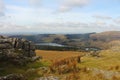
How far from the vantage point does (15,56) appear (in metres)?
39.0

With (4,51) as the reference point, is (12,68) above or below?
below

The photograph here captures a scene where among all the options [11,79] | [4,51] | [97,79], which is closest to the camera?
[11,79]

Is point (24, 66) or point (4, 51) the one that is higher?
point (4, 51)

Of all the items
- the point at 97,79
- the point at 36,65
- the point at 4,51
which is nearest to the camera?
the point at 97,79

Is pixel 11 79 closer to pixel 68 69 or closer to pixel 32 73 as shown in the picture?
pixel 32 73

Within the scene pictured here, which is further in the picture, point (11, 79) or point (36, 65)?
point (36, 65)

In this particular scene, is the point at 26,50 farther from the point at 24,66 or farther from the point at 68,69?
the point at 68,69

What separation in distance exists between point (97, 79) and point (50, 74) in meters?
7.70

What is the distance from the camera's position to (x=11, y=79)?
29.5 metres

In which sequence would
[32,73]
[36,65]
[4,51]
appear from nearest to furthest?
[32,73], [4,51], [36,65]

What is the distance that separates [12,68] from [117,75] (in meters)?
17.2

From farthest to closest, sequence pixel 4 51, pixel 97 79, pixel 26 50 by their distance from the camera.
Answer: pixel 26 50, pixel 4 51, pixel 97 79

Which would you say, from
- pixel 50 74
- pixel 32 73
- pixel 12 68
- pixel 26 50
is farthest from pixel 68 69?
pixel 26 50

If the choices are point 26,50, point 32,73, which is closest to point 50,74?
point 32,73
